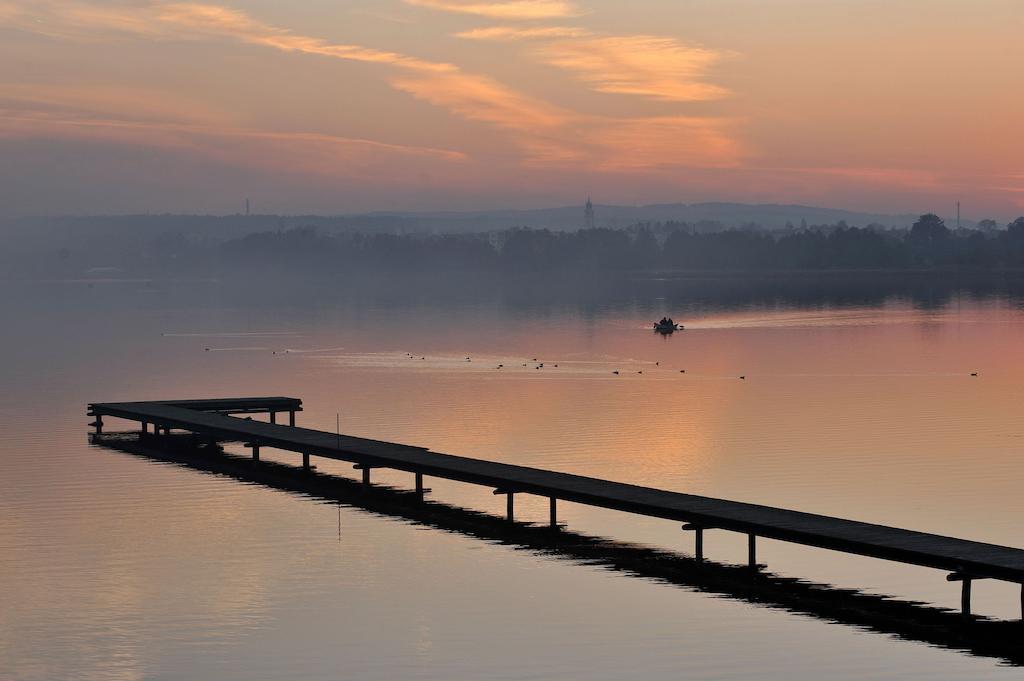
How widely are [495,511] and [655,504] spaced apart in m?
6.47

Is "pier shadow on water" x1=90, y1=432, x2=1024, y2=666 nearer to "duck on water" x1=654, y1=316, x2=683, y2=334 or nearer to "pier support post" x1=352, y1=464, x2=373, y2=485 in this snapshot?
"pier support post" x1=352, y1=464, x2=373, y2=485

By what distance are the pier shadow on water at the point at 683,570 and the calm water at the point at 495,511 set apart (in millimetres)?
643

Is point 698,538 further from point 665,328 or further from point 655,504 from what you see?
point 665,328

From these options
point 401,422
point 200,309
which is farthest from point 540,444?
point 200,309

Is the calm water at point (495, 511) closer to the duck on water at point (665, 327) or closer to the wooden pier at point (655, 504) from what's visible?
the wooden pier at point (655, 504)

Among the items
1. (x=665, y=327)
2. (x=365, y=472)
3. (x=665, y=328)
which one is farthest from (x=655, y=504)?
(x=665, y=327)

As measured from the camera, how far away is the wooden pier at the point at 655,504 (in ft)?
97.2

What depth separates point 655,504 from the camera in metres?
35.4

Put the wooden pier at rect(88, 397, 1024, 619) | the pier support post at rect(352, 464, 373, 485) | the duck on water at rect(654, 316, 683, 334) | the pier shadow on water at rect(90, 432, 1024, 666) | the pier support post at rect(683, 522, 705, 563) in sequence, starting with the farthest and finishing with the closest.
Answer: the duck on water at rect(654, 316, 683, 334)
the pier support post at rect(352, 464, 373, 485)
the pier support post at rect(683, 522, 705, 563)
the wooden pier at rect(88, 397, 1024, 619)
the pier shadow on water at rect(90, 432, 1024, 666)

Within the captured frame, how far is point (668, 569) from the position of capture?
33.6m

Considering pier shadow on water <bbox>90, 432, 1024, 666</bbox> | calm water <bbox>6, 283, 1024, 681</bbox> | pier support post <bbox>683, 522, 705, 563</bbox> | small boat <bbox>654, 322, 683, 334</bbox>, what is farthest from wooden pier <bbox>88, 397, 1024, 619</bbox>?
small boat <bbox>654, 322, 683, 334</bbox>

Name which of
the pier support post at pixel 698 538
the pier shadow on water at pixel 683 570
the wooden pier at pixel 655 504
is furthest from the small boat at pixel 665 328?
the pier support post at pixel 698 538

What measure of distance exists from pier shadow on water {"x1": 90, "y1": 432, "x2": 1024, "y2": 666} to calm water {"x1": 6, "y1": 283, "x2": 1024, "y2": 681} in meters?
0.64

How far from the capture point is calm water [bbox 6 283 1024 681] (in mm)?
27219
